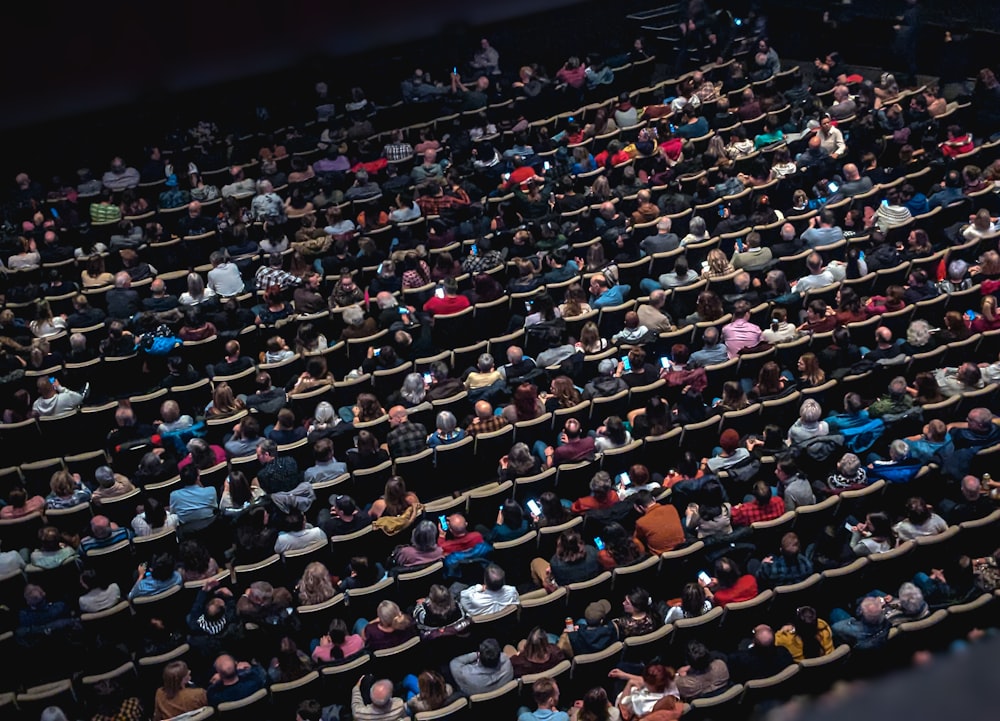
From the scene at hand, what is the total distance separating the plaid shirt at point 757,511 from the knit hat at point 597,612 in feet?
4.29

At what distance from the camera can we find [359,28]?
590 inches

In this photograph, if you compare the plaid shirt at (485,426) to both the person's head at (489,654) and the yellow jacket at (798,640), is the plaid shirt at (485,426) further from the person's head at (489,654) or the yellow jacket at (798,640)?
the yellow jacket at (798,640)

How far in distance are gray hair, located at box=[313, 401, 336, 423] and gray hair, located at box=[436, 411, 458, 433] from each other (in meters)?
0.98

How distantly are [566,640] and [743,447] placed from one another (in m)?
2.42

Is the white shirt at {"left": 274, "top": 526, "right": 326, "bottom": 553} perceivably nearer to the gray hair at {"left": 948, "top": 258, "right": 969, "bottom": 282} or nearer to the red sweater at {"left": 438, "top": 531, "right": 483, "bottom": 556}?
the red sweater at {"left": 438, "top": 531, "right": 483, "bottom": 556}

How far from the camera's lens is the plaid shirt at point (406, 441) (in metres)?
8.83

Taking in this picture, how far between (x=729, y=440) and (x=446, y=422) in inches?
93.4

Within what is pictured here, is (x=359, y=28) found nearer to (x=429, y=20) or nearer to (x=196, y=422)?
(x=429, y=20)

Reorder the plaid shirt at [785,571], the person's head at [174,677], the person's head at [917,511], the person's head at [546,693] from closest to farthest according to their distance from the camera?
the person's head at [546,693]
the person's head at [174,677]
the plaid shirt at [785,571]
the person's head at [917,511]

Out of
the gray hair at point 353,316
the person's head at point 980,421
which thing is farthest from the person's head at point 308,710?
the person's head at point 980,421

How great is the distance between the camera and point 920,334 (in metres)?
9.39

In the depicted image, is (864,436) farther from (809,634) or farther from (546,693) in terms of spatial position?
(546,693)

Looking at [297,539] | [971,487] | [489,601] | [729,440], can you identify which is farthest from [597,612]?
[971,487]

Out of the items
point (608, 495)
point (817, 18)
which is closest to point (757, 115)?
point (817, 18)
